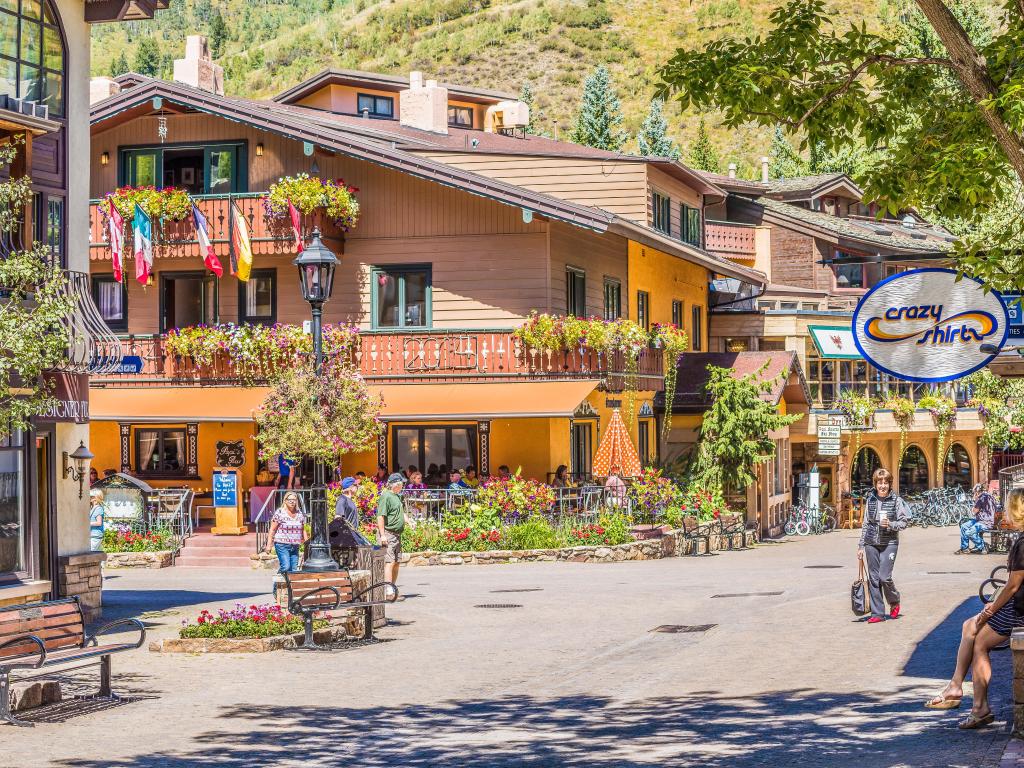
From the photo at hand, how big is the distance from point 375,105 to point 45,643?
1547 inches

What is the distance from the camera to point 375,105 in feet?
172

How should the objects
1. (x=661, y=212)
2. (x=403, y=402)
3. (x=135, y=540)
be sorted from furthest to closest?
(x=661, y=212) → (x=403, y=402) → (x=135, y=540)

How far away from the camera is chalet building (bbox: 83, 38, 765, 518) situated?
33.9 meters

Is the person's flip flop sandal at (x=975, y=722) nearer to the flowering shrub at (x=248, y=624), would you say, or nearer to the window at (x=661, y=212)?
the flowering shrub at (x=248, y=624)

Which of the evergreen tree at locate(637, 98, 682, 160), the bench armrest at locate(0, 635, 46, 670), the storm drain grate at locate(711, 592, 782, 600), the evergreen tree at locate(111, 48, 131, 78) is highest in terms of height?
the evergreen tree at locate(111, 48, 131, 78)

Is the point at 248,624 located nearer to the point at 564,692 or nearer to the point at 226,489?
the point at 564,692

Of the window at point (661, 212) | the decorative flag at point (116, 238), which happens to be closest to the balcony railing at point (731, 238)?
the window at point (661, 212)

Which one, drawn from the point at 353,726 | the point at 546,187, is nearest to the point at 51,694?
the point at 353,726

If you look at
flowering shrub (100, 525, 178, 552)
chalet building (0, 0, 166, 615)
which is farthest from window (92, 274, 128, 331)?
chalet building (0, 0, 166, 615)

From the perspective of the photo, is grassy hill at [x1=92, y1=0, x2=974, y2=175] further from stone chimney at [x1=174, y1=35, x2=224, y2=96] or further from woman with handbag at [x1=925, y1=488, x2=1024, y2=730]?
woman with handbag at [x1=925, y1=488, x2=1024, y2=730]

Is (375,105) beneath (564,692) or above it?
above

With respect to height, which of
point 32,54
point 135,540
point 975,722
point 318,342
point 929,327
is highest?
point 32,54

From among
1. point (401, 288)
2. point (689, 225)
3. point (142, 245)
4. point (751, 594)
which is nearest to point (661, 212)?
point (689, 225)

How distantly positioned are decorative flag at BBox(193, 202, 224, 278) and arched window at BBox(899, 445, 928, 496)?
29.9m
